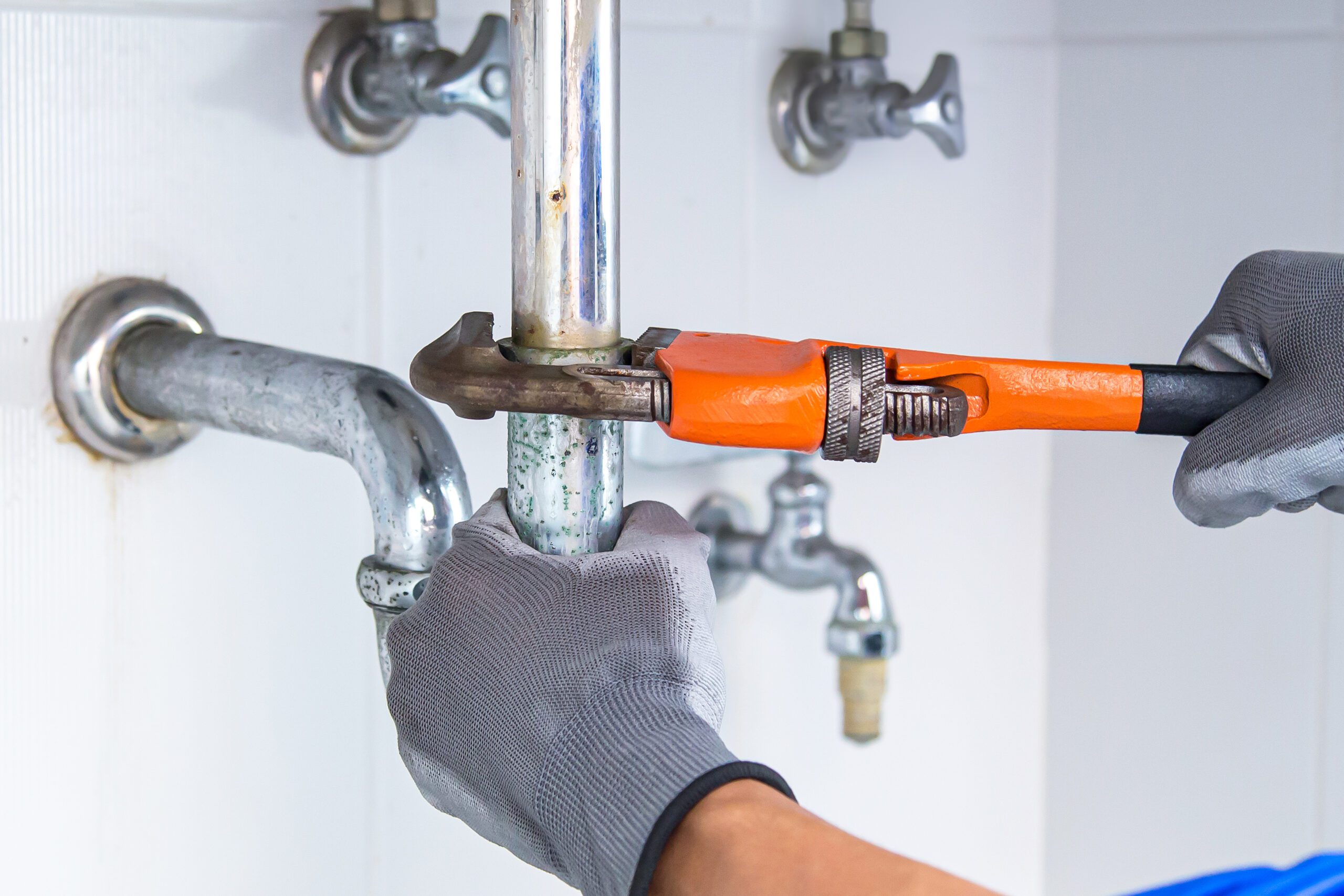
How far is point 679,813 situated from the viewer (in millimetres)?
341

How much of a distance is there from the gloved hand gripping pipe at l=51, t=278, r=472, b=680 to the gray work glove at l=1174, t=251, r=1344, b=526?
269 millimetres

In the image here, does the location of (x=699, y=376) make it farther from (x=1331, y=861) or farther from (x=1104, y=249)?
(x=1104, y=249)

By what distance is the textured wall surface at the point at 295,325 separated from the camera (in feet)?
1.59

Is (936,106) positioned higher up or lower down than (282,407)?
higher up

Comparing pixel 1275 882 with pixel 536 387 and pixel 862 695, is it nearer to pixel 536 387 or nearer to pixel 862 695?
pixel 862 695

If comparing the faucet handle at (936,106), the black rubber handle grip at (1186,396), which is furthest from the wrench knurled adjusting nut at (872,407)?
the faucet handle at (936,106)

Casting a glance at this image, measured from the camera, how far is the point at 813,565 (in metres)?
0.69

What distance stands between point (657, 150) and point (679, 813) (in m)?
0.40

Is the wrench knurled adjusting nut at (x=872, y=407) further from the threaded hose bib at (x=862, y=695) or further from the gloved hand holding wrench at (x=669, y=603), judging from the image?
the threaded hose bib at (x=862, y=695)

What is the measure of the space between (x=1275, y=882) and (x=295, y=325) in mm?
470

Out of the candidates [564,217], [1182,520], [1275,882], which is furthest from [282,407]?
[1182,520]

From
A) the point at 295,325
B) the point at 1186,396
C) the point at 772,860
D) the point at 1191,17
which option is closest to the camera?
the point at 772,860

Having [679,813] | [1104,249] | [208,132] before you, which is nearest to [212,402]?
[208,132]

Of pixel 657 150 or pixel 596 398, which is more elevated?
pixel 657 150
